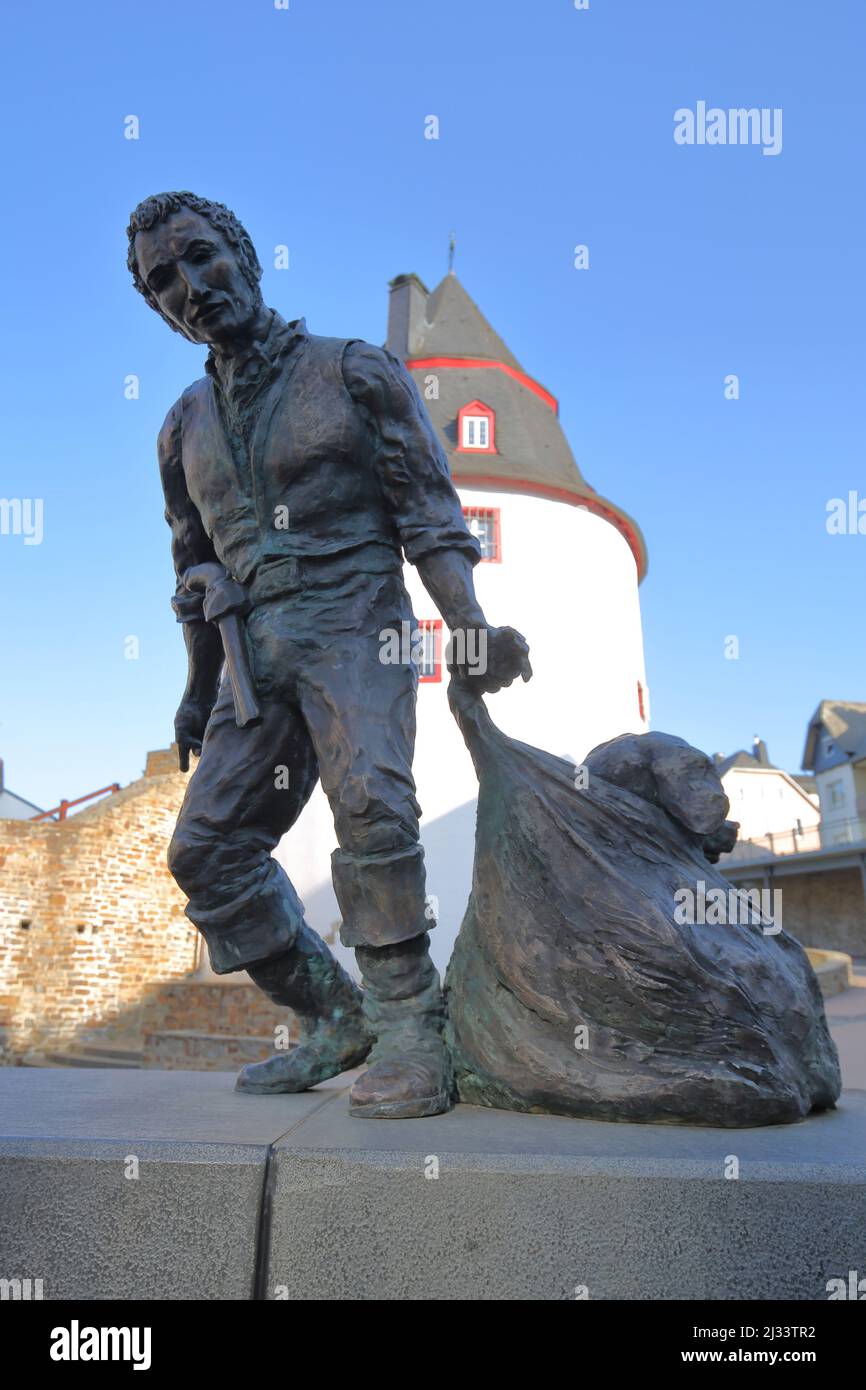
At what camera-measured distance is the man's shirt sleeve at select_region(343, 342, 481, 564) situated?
99.2 inches

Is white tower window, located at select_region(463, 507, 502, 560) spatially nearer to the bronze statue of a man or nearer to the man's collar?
the man's collar

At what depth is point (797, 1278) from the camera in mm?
1474

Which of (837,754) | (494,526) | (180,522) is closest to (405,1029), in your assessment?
(180,522)

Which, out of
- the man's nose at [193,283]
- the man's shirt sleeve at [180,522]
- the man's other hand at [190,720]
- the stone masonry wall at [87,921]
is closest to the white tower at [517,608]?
the stone masonry wall at [87,921]

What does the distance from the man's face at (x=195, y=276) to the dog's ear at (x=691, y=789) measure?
60.3 inches

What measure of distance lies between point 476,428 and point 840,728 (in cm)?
2857

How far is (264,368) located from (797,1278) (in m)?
2.25

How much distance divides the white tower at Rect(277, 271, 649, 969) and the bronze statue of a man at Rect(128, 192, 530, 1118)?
38.9 ft

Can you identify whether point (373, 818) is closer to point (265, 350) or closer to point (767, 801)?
point (265, 350)

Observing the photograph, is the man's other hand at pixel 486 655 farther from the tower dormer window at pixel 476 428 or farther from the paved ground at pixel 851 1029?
the tower dormer window at pixel 476 428
